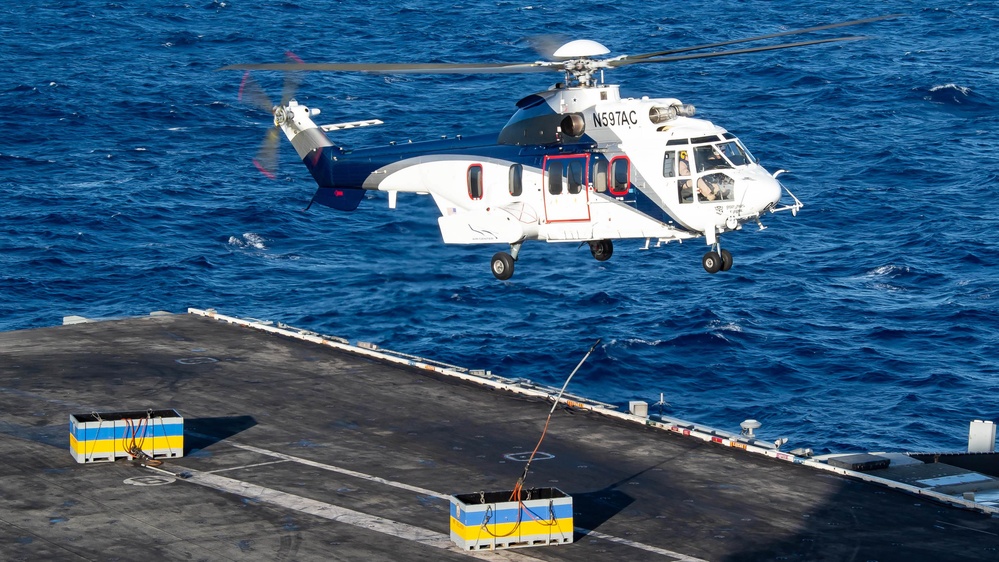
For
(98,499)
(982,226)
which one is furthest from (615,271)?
(98,499)

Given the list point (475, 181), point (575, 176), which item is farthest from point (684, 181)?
point (475, 181)

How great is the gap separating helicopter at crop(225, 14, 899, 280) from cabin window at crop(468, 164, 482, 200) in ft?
0.09

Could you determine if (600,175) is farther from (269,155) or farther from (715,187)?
(269,155)

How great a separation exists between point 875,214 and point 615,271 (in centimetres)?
1496

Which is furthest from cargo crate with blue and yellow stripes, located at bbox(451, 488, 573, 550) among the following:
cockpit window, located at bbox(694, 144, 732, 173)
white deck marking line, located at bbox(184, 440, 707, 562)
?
cockpit window, located at bbox(694, 144, 732, 173)

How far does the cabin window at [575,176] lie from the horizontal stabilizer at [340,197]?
24.8 ft

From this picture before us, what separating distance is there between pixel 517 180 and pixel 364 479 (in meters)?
9.22

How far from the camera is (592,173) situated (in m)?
35.9

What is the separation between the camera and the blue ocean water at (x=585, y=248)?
59875mm

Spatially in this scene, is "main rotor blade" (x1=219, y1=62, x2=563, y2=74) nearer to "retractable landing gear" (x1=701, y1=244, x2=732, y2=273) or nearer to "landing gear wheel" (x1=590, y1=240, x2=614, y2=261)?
"landing gear wheel" (x1=590, y1=240, x2=614, y2=261)

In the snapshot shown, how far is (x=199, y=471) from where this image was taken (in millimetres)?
35219

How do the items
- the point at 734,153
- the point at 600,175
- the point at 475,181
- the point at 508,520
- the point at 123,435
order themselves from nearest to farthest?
1. the point at 508,520
2. the point at 734,153
3. the point at 123,435
4. the point at 600,175
5. the point at 475,181

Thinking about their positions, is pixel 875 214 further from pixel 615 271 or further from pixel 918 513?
pixel 918 513

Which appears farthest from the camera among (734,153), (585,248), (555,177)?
(585,248)
